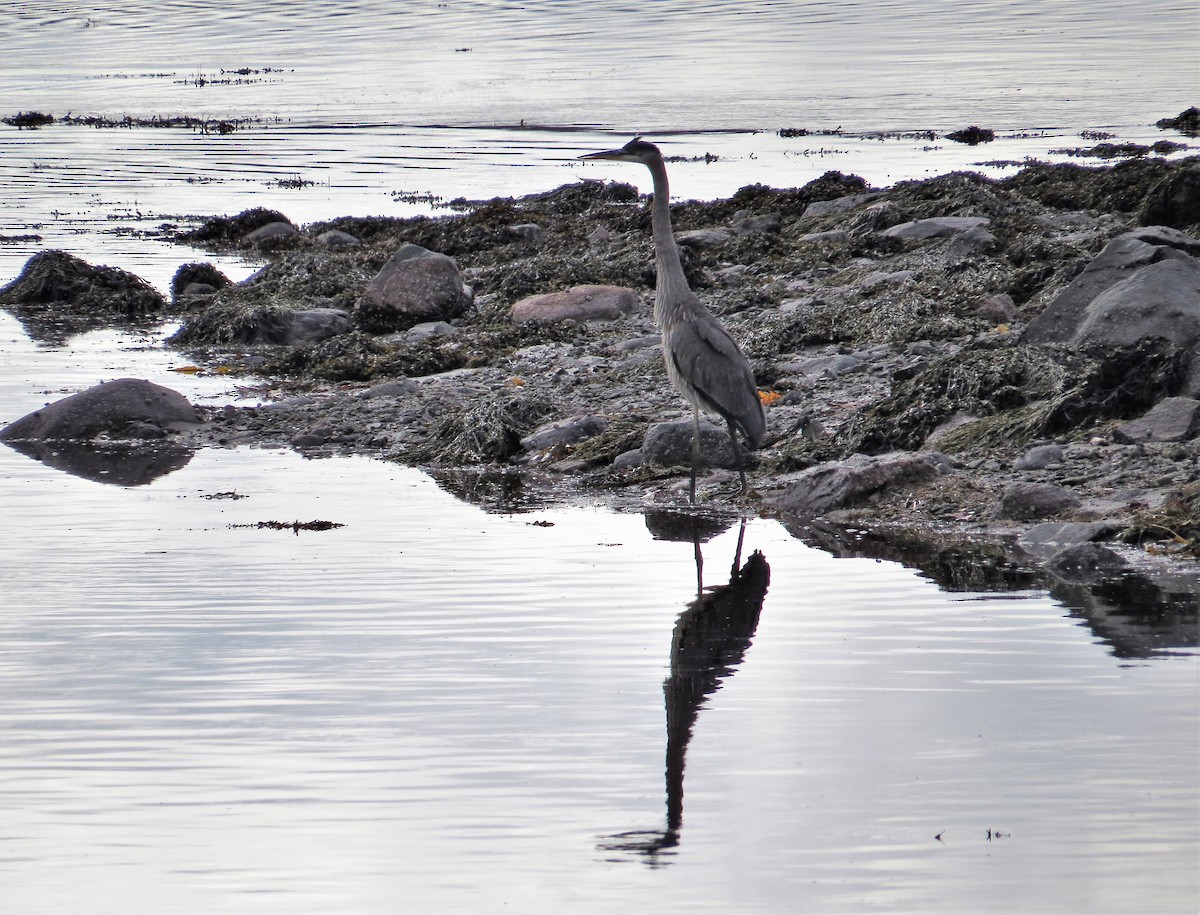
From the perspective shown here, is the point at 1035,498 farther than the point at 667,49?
No

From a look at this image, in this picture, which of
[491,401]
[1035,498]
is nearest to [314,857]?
[1035,498]

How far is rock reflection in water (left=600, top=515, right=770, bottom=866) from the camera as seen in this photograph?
4789mm

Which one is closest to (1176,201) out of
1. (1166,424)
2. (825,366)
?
(825,366)

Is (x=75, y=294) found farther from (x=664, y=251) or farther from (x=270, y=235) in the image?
(x=664, y=251)

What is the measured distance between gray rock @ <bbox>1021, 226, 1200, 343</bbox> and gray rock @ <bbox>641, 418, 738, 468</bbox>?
8.37ft

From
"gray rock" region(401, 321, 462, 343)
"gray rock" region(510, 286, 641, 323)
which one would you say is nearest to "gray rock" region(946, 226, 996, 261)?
"gray rock" region(510, 286, 641, 323)

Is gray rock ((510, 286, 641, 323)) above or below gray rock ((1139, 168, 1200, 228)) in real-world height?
below

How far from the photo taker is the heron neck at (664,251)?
1066 cm

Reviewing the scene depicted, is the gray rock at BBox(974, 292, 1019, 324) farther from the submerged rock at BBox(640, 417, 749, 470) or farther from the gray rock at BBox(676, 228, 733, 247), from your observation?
the gray rock at BBox(676, 228, 733, 247)

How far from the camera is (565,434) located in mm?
11508

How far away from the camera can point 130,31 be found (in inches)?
3440

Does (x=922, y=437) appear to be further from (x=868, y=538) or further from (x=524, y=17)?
(x=524, y=17)

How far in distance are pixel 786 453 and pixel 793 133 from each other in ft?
95.7

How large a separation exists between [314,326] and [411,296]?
1.07 m
